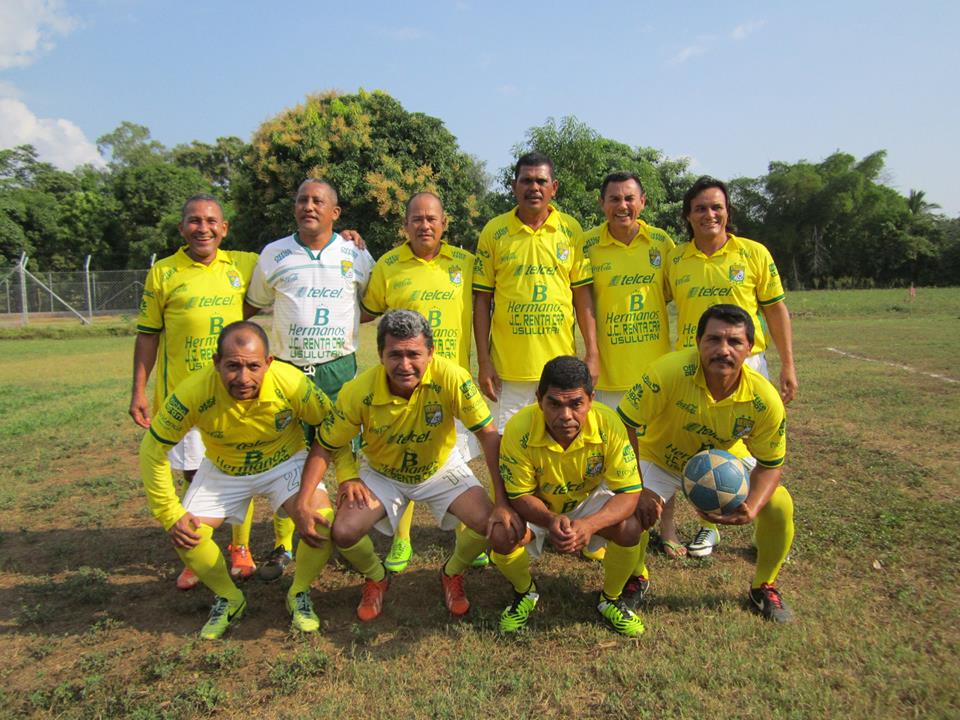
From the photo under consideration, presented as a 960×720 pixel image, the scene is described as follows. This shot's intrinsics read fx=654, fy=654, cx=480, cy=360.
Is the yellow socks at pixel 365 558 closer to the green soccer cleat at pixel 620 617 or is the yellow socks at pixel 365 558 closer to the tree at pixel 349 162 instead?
the green soccer cleat at pixel 620 617

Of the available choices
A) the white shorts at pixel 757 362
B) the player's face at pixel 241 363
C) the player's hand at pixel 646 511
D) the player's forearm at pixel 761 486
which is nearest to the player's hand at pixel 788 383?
the white shorts at pixel 757 362

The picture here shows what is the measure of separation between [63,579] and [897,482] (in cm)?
631

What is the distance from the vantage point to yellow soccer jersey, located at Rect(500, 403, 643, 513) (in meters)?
3.46

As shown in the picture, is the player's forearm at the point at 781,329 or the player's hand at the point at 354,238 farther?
the player's hand at the point at 354,238

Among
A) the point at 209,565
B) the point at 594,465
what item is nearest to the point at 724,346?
the point at 594,465

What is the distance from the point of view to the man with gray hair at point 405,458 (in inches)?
140

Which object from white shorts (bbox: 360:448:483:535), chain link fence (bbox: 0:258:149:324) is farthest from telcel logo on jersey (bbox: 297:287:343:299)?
chain link fence (bbox: 0:258:149:324)

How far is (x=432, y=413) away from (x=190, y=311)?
178 cm

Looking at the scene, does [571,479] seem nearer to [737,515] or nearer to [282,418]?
[737,515]

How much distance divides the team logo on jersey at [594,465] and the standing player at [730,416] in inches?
11.3

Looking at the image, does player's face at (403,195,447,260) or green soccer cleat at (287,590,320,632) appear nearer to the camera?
green soccer cleat at (287,590,320,632)

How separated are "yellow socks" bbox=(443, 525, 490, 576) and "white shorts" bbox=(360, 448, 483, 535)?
130 millimetres

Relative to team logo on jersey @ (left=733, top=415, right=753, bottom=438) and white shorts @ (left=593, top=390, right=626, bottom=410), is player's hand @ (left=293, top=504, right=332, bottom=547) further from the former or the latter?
team logo on jersey @ (left=733, top=415, right=753, bottom=438)

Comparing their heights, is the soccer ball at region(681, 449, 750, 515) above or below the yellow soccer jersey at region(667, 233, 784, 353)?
below
